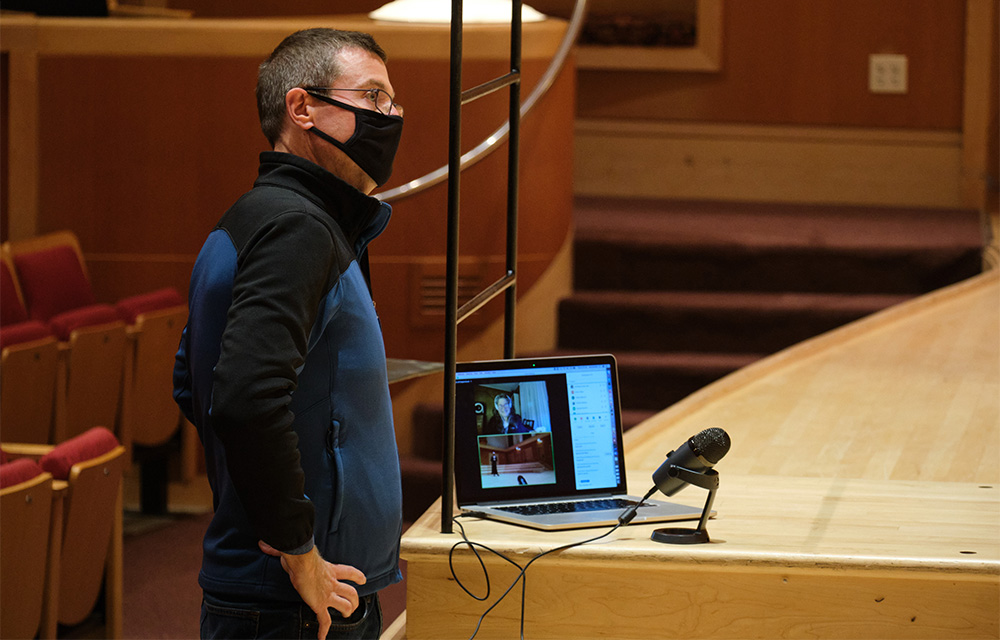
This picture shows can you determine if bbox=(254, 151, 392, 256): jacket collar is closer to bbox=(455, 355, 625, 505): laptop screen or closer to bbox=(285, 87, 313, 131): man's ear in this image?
bbox=(285, 87, 313, 131): man's ear

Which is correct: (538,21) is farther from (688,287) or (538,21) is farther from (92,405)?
(92,405)

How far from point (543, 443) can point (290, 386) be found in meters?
0.67

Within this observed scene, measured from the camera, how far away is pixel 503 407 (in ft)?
5.91

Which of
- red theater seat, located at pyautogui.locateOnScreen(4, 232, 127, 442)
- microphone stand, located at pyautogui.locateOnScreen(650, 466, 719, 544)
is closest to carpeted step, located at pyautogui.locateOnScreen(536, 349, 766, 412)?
red theater seat, located at pyautogui.locateOnScreen(4, 232, 127, 442)

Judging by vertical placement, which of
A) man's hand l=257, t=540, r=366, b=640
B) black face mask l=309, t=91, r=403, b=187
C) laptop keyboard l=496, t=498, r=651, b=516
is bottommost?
laptop keyboard l=496, t=498, r=651, b=516

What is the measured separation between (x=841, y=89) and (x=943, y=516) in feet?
12.7

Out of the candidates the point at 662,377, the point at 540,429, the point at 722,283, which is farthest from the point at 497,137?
the point at 540,429

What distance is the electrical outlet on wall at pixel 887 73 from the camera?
5.32m

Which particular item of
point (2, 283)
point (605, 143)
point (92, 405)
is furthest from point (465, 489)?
point (605, 143)

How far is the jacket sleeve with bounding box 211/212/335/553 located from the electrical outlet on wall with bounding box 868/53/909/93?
180 inches

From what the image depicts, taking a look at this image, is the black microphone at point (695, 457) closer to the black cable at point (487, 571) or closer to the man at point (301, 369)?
the black cable at point (487, 571)

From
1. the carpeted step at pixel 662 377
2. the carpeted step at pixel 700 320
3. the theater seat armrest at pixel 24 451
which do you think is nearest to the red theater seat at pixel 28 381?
the theater seat armrest at pixel 24 451

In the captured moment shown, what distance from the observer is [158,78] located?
4152 millimetres

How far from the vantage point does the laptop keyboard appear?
1.77 meters
